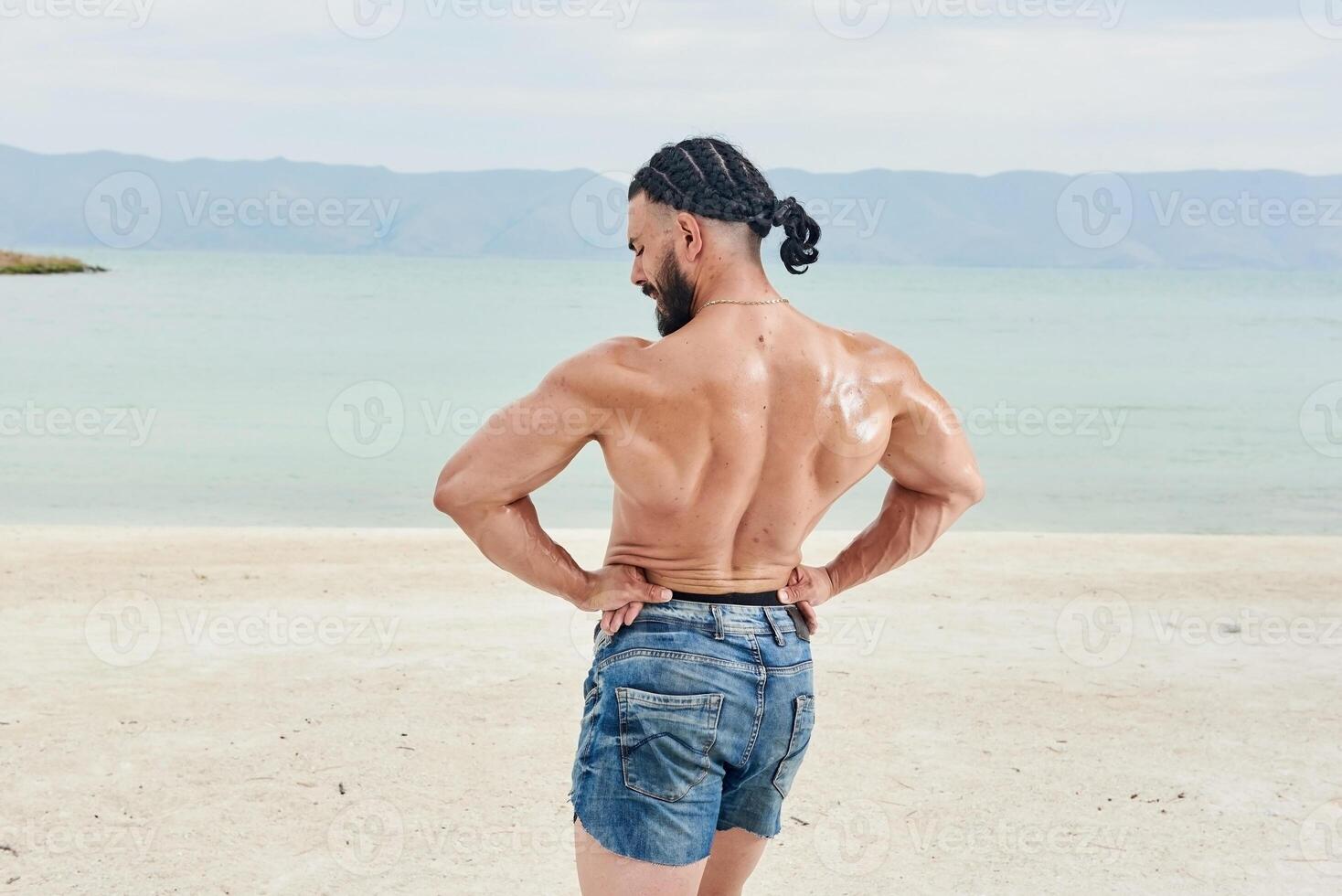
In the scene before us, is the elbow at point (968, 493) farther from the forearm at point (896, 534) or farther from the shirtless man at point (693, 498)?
the shirtless man at point (693, 498)

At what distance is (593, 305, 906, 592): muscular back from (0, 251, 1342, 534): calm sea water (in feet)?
35.8

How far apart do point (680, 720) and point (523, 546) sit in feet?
1.55

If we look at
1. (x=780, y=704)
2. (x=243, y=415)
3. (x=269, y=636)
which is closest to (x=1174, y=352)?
(x=243, y=415)

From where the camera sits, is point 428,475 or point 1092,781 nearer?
point 1092,781

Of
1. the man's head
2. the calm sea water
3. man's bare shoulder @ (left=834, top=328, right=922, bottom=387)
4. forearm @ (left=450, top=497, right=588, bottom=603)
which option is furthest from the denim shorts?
the calm sea water

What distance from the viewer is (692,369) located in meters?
2.36

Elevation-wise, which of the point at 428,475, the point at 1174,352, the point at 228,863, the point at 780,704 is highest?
the point at 1174,352

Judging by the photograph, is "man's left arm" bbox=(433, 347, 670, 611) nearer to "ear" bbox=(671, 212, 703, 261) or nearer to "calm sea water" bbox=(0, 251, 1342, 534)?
"ear" bbox=(671, 212, 703, 261)

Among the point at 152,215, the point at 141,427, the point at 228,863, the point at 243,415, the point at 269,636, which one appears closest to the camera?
the point at 228,863

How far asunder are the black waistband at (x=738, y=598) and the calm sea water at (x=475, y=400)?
35.7ft

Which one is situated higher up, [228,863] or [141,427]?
[141,427]

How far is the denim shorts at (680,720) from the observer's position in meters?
2.37

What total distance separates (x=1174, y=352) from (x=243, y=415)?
91.8 feet

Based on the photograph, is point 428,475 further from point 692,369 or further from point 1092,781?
point 692,369
